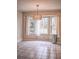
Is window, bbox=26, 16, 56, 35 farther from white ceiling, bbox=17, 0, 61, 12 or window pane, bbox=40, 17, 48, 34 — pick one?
white ceiling, bbox=17, 0, 61, 12

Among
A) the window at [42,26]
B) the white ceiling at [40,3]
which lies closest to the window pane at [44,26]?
the window at [42,26]

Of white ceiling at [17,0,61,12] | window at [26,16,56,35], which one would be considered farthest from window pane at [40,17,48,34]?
white ceiling at [17,0,61,12]

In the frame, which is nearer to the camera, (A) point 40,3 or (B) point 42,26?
(A) point 40,3

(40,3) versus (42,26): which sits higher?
(40,3)

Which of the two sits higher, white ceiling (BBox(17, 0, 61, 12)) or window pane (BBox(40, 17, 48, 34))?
white ceiling (BBox(17, 0, 61, 12))

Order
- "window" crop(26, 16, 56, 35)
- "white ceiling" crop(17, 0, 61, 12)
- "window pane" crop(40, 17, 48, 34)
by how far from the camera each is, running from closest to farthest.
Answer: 1. "white ceiling" crop(17, 0, 61, 12)
2. "window" crop(26, 16, 56, 35)
3. "window pane" crop(40, 17, 48, 34)

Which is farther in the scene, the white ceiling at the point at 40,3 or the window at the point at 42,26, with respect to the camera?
the window at the point at 42,26

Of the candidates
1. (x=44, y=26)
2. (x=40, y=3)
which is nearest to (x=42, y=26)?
(x=44, y=26)

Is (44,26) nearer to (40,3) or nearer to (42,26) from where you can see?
(42,26)

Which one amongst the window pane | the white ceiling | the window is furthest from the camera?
the window pane

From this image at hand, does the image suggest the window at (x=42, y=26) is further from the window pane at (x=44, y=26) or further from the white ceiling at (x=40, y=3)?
the white ceiling at (x=40, y=3)
